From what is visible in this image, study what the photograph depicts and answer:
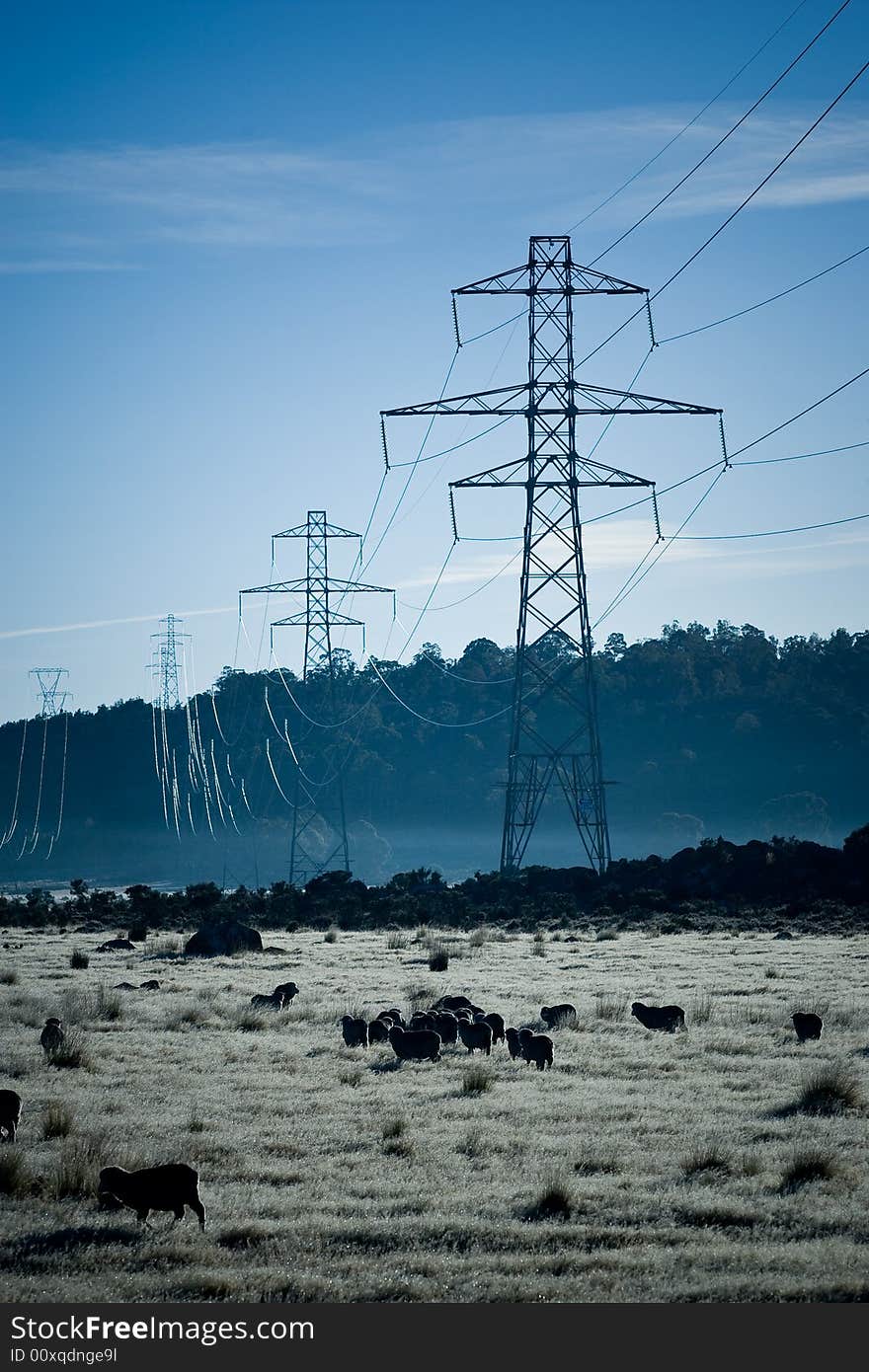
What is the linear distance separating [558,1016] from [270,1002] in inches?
202

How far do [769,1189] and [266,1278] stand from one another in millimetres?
4539

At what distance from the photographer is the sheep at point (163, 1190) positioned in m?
10.9

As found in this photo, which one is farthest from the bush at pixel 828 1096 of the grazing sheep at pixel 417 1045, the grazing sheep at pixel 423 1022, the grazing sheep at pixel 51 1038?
the grazing sheep at pixel 51 1038

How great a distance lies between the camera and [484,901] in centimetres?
5116

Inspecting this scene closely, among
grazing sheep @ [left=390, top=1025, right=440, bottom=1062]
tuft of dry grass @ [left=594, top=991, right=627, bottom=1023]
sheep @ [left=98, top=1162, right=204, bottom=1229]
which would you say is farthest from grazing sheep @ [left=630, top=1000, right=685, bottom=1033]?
sheep @ [left=98, top=1162, right=204, bottom=1229]

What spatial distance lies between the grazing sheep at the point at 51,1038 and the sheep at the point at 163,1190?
25.4 feet

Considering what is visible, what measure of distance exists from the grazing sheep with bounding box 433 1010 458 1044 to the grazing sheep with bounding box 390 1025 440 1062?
146cm

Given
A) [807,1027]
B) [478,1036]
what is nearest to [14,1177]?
[478,1036]

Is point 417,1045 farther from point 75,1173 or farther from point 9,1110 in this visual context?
point 75,1173

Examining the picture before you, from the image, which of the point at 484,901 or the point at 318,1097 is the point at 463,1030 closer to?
the point at 318,1097

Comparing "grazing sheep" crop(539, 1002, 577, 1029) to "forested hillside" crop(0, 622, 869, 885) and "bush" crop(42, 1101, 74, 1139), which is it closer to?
"bush" crop(42, 1101, 74, 1139)

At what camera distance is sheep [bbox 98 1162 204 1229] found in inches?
428

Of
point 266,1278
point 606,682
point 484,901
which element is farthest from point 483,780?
point 266,1278

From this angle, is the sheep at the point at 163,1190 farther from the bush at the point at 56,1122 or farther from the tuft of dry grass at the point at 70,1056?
the tuft of dry grass at the point at 70,1056
